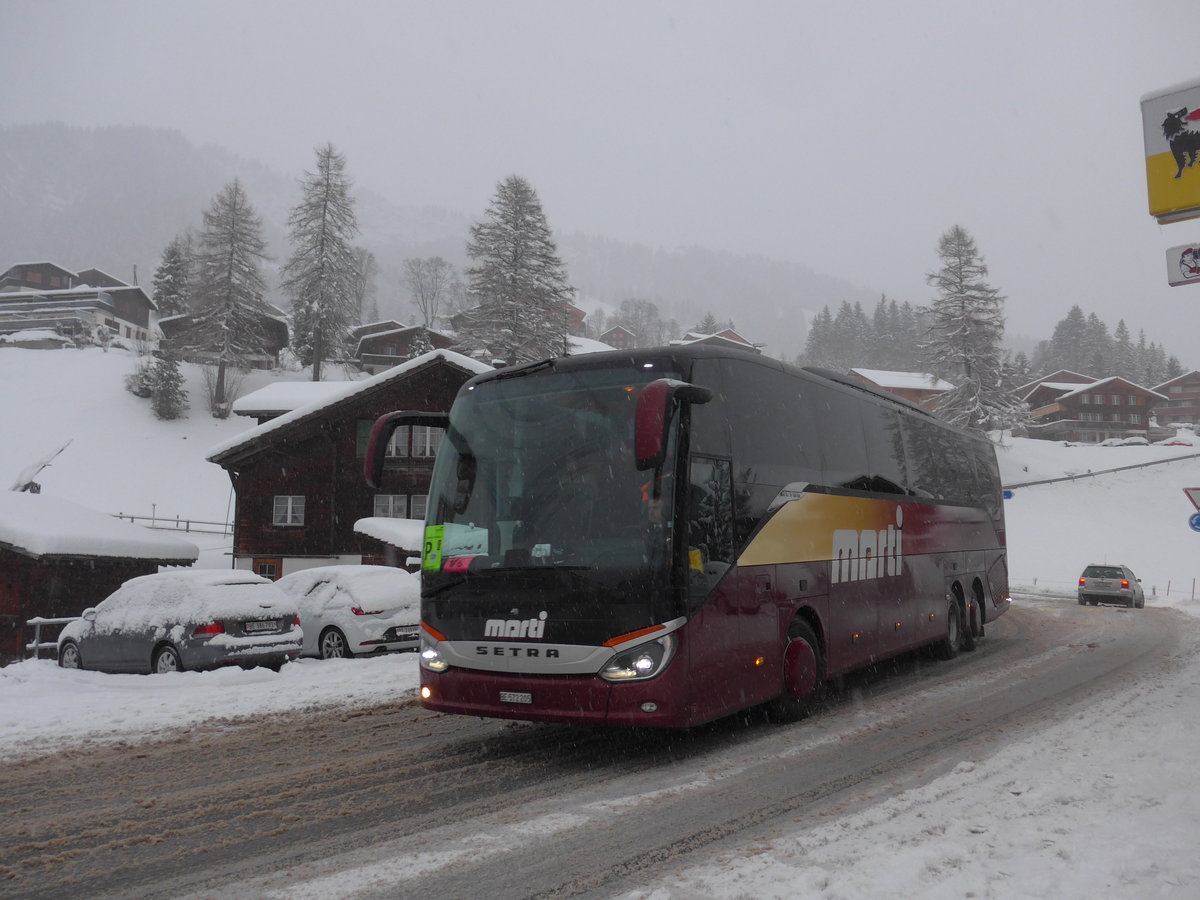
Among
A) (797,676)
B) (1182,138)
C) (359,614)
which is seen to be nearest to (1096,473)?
(1182,138)

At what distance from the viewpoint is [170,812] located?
18.8 ft

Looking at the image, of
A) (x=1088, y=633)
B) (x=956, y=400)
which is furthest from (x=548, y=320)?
(x=1088, y=633)

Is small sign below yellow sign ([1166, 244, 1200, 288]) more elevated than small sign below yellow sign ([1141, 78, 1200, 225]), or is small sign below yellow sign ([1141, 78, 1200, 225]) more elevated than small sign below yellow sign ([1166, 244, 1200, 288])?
small sign below yellow sign ([1141, 78, 1200, 225])

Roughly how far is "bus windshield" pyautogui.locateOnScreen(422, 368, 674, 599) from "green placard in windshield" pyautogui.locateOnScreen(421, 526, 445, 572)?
0.04 ft

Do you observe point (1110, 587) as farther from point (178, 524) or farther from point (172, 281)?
point (172, 281)

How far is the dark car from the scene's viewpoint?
91.4 feet

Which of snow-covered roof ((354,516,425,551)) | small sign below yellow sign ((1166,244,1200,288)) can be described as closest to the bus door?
small sign below yellow sign ((1166,244,1200,288))

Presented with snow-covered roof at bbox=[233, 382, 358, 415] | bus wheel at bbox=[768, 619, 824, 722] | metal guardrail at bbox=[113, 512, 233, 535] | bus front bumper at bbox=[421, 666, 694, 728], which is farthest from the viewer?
metal guardrail at bbox=[113, 512, 233, 535]

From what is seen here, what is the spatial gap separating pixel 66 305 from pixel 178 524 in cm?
5935

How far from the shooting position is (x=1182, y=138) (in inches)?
396

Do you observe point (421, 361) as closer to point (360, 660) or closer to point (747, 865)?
point (360, 660)

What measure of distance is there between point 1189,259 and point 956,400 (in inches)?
2092

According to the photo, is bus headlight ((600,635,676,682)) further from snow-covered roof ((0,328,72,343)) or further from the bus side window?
snow-covered roof ((0,328,72,343))

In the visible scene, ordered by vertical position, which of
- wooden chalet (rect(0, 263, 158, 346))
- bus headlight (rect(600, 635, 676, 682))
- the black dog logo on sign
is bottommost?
bus headlight (rect(600, 635, 676, 682))
